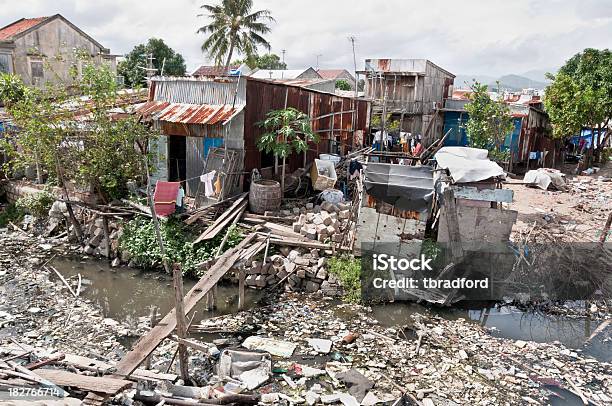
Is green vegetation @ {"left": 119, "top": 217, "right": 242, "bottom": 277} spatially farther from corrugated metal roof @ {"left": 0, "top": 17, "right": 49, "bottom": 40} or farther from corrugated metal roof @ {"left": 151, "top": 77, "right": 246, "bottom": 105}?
corrugated metal roof @ {"left": 0, "top": 17, "right": 49, "bottom": 40}

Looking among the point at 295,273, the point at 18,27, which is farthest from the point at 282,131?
the point at 18,27

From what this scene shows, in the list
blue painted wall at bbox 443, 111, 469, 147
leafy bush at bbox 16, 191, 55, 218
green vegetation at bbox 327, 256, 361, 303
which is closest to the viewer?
green vegetation at bbox 327, 256, 361, 303

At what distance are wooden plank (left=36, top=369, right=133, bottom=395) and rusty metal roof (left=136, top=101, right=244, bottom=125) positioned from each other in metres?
7.47

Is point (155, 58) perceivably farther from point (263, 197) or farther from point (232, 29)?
point (263, 197)

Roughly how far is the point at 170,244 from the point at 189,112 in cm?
403

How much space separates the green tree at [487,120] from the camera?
1977 cm

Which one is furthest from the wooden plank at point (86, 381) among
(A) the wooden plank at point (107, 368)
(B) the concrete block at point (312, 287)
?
(B) the concrete block at point (312, 287)

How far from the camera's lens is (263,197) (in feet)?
40.6

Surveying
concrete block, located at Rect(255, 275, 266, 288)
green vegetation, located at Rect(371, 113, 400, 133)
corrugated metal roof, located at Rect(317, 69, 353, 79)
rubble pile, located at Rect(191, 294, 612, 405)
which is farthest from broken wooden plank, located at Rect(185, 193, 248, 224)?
corrugated metal roof, located at Rect(317, 69, 353, 79)

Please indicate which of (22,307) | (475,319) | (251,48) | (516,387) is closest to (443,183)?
(475,319)

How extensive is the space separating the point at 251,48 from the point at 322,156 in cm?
1660

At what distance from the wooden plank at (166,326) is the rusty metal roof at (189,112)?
4.05 m

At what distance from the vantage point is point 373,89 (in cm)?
2544

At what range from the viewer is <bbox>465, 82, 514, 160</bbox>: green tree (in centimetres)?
1977
